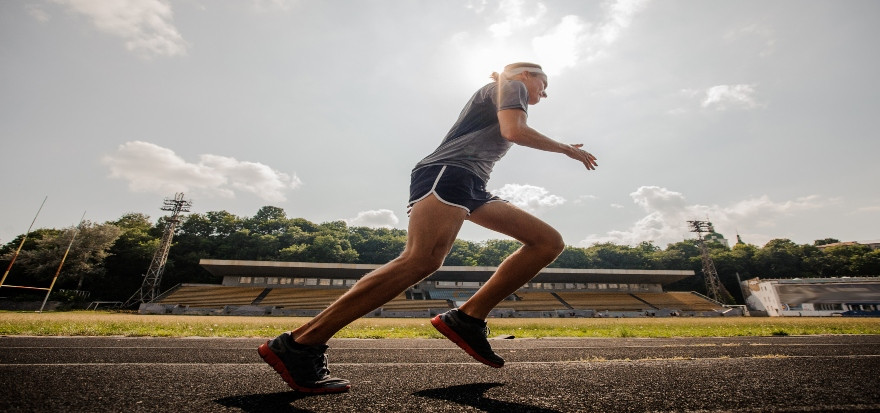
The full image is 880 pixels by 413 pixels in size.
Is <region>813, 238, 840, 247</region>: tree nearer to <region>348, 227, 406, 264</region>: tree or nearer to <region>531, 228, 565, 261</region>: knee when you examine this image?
<region>348, 227, 406, 264</region>: tree

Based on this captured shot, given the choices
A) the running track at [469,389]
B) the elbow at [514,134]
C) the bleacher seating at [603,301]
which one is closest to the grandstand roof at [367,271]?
the bleacher seating at [603,301]

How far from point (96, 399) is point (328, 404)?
110 centimetres

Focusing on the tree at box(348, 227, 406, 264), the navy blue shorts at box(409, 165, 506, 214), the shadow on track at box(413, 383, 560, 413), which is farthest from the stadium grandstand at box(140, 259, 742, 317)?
the navy blue shorts at box(409, 165, 506, 214)

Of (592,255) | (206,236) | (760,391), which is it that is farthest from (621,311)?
(206,236)

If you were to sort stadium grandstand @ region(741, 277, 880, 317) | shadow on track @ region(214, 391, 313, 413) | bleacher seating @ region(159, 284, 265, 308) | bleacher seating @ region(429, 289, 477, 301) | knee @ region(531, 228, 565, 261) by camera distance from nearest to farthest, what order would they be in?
shadow on track @ region(214, 391, 313, 413) < knee @ region(531, 228, 565, 261) < bleacher seating @ region(159, 284, 265, 308) < bleacher seating @ region(429, 289, 477, 301) < stadium grandstand @ region(741, 277, 880, 317)

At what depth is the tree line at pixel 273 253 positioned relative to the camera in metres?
39.0

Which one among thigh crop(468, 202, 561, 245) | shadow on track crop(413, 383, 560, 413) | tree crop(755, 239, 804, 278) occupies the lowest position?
shadow on track crop(413, 383, 560, 413)

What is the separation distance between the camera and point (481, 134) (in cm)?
249

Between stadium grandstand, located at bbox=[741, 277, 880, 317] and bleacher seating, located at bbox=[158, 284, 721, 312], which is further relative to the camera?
stadium grandstand, located at bbox=[741, 277, 880, 317]

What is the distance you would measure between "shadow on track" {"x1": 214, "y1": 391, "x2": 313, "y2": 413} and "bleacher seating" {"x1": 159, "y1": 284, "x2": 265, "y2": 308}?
38921mm

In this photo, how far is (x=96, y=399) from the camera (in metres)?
1.70

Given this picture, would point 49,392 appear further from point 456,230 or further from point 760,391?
point 760,391

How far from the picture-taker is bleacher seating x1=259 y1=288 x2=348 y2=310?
3612 centimetres

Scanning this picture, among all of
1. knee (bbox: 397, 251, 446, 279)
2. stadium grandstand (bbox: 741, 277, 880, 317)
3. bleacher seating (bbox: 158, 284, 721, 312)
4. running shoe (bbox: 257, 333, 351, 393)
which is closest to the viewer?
running shoe (bbox: 257, 333, 351, 393)
